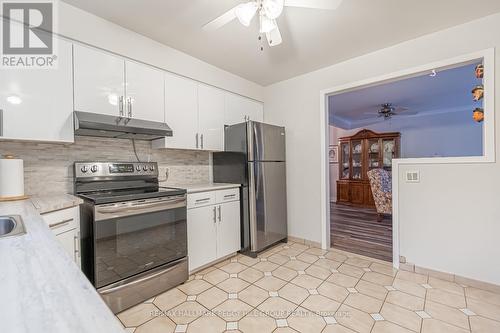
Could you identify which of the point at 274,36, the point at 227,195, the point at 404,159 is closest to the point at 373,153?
the point at 404,159

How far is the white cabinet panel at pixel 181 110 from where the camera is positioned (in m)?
2.40

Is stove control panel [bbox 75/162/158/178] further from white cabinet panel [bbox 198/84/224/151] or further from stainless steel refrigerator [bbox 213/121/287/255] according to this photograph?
stainless steel refrigerator [bbox 213/121/287/255]

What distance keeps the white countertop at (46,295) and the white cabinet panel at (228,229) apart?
1.92 m

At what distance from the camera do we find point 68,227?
1533mm

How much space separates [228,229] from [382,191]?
121 inches

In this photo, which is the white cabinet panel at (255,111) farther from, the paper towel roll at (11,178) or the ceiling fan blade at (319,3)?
the paper towel roll at (11,178)

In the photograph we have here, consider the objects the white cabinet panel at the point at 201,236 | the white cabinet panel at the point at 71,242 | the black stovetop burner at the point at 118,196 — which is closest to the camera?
the white cabinet panel at the point at 71,242

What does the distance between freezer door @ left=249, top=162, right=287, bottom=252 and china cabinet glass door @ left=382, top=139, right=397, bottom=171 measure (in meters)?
3.60

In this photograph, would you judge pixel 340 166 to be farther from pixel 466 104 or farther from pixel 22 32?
pixel 22 32

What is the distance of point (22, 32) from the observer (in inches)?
63.7

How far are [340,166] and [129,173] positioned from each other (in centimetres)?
551

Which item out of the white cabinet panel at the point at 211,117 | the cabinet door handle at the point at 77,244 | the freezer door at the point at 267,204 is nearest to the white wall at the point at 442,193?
the freezer door at the point at 267,204

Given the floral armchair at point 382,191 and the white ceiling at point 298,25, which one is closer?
the white ceiling at point 298,25

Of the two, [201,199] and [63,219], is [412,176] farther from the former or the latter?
[63,219]
